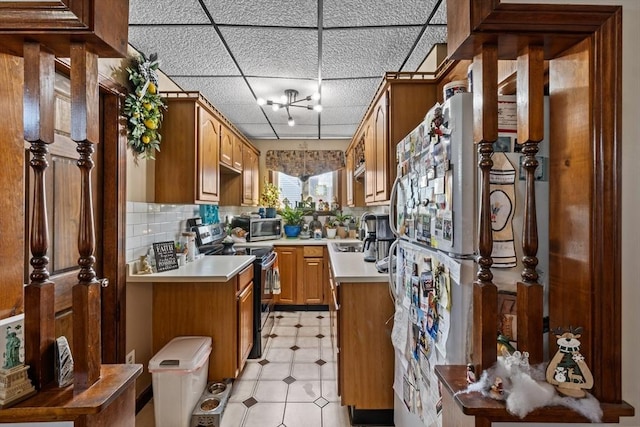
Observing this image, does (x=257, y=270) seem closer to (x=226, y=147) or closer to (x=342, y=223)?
(x=226, y=147)

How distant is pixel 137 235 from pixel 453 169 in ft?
6.86

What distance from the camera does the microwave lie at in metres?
4.07

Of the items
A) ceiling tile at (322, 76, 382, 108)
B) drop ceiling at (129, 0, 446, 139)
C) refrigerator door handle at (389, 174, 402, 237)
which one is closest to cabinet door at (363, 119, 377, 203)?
ceiling tile at (322, 76, 382, 108)

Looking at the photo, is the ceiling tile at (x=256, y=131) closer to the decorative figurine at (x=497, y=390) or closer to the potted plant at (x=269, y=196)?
the potted plant at (x=269, y=196)

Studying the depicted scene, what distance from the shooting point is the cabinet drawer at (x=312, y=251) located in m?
4.00

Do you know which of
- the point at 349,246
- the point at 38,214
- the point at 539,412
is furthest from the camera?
the point at 349,246


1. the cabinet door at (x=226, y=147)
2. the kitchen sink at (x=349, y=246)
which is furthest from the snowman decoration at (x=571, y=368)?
the kitchen sink at (x=349, y=246)

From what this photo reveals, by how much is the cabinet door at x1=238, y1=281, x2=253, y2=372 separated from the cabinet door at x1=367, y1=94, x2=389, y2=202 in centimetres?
135

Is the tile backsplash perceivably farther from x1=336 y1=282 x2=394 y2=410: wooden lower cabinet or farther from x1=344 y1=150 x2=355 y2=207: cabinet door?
x1=344 y1=150 x2=355 y2=207: cabinet door

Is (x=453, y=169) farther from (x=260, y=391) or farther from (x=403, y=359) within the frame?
(x=260, y=391)

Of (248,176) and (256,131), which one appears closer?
(248,176)

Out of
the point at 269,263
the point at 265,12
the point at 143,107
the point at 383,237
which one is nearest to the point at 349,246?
the point at 269,263

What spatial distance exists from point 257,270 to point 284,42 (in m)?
1.93

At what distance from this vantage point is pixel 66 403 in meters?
0.76
